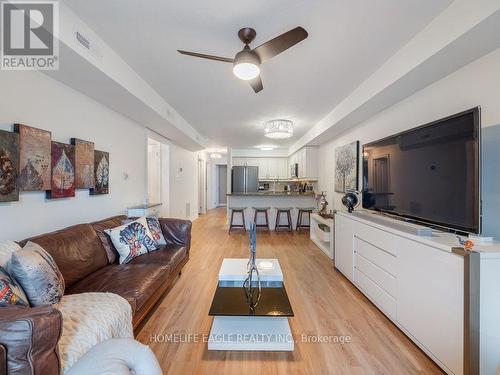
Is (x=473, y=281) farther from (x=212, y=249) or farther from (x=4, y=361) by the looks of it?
(x=212, y=249)

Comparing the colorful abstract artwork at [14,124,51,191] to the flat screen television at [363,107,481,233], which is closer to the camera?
the flat screen television at [363,107,481,233]

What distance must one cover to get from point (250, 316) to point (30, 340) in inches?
46.2

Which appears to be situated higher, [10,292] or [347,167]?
[347,167]

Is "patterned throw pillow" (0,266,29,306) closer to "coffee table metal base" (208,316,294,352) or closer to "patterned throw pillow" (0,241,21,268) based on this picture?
"patterned throw pillow" (0,241,21,268)

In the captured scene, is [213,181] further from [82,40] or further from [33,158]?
[82,40]

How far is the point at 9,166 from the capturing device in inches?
68.5

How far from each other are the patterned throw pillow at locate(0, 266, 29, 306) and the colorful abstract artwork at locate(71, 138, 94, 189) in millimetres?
1443

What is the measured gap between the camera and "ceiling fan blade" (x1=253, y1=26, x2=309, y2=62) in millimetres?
1557

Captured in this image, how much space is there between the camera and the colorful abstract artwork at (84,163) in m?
2.49

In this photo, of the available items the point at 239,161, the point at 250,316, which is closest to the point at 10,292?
the point at 250,316

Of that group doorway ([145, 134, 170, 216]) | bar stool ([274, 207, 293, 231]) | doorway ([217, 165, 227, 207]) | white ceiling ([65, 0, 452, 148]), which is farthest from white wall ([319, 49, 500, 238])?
doorway ([217, 165, 227, 207])

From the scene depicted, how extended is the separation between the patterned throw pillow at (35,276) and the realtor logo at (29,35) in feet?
4.83

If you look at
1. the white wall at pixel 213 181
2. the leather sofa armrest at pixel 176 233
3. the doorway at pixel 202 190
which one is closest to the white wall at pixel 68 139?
the leather sofa armrest at pixel 176 233

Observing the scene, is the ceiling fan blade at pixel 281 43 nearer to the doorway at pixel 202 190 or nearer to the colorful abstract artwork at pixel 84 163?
the colorful abstract artwork at pixel 84 163
